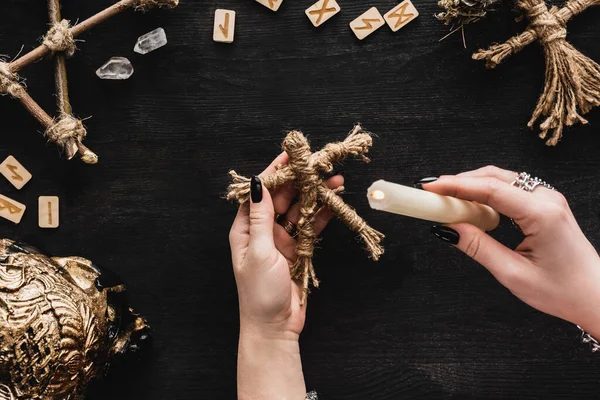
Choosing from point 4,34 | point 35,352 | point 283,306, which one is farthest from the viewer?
point 4,34

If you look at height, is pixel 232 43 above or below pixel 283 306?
above

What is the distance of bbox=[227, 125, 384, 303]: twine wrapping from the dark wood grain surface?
0.46ft

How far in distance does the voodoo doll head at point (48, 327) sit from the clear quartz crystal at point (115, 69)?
451mm

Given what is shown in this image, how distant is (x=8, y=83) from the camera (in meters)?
1.24

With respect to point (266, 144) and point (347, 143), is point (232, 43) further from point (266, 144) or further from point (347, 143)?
point (347, 143)

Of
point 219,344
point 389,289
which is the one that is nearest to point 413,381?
point 389,289

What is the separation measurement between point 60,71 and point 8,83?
116mm

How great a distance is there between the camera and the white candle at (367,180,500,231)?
0.95 m

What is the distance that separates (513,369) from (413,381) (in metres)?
0.26

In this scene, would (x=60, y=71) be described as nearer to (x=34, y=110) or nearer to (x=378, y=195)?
(x=34, y=110)

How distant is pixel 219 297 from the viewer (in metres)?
1.40

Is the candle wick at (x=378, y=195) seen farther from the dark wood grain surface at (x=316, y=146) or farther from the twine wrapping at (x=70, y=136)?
the twine wrapping at (x=70, y=136)

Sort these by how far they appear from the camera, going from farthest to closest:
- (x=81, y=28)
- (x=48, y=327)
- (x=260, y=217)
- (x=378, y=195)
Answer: (x=81, y=28) < (x=260, y=217) < (x=48, y=327) < (x=378, y=195)

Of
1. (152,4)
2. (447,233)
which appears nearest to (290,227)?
(447,233)
